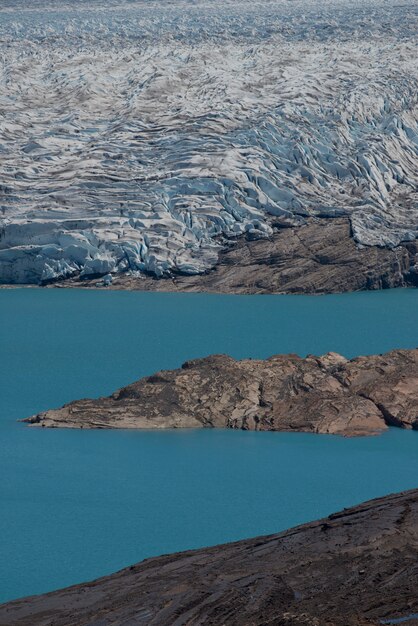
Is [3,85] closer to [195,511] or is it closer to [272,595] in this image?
[195,511]

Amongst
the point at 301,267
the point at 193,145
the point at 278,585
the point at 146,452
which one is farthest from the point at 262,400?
the point at 193,145

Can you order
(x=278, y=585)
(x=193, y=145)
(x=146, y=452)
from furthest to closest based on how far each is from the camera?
(x=193, y=145) → (x=146, y=452) → (x=278, y=585)

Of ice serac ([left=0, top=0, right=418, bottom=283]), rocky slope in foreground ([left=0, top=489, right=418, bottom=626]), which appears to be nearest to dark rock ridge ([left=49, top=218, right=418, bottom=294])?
ice serac ([left=0, top=0, right=418, bottom=283])

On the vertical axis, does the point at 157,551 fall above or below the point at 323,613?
below

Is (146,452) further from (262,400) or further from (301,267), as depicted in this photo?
(301,267)

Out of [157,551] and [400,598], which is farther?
[157,551]

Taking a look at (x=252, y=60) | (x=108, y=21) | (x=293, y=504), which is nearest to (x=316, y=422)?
(x=293, y=504)
